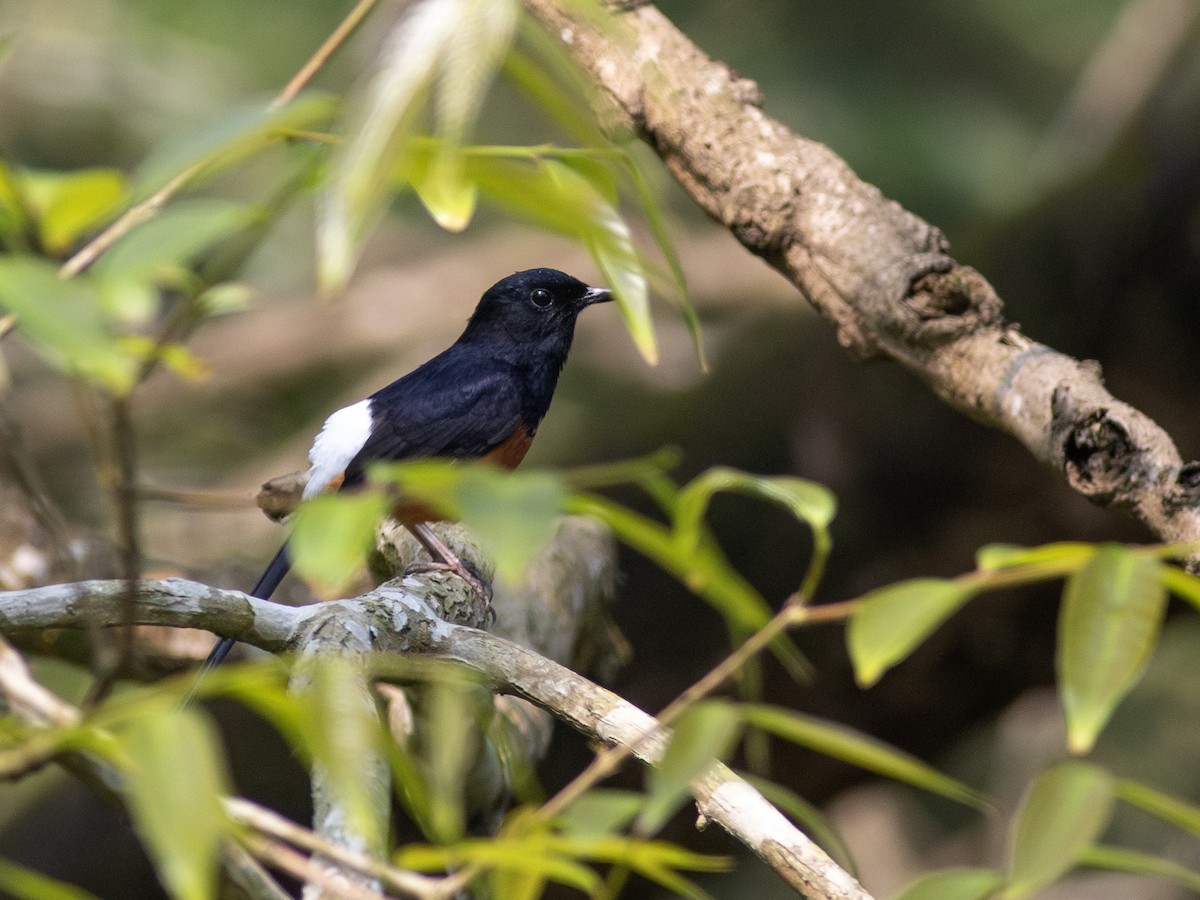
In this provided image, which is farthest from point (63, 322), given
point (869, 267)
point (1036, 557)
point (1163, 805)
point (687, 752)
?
point (869, 267)

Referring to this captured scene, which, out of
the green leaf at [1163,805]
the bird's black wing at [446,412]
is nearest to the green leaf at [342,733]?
the green leaf at [1163,805]

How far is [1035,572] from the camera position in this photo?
0.94 meters

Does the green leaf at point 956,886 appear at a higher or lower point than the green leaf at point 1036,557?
lower

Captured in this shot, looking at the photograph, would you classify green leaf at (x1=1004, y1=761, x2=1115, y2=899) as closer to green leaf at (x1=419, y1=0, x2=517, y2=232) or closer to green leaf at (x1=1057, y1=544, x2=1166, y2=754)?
green leaf at (x1=1057, y1=544, x2=1166, y2=754)

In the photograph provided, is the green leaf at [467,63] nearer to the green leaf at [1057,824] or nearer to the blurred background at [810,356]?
the blurred background at [810,356]

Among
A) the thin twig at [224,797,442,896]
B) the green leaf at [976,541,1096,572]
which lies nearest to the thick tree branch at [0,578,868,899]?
the thin twig at [224,797,442,896]

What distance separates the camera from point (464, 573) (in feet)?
9.84

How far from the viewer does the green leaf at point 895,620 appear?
0.87 metres

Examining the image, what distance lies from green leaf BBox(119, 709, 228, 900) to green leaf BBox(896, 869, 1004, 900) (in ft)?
1.75

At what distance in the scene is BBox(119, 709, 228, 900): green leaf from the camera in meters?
0.77

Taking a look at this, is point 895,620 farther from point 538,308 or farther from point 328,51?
point 538,308

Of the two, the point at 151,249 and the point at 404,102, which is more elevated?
the point at 404,102

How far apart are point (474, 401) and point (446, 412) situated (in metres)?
0.12

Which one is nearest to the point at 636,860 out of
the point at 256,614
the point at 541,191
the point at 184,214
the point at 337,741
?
the point at 337,741
